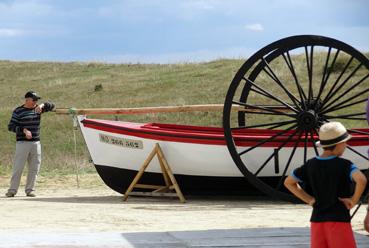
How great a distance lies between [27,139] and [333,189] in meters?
8.99

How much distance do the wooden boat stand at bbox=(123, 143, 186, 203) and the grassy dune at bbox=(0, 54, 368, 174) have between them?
11.8 meters

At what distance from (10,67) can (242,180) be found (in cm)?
4767

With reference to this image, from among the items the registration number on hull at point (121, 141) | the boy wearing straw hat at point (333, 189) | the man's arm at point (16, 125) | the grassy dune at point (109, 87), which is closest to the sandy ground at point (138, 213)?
the registration number on hull at point (121, 141)

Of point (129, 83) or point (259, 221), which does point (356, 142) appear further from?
point (129, 83)

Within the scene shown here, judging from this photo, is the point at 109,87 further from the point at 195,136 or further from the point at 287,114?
the point at 287,114

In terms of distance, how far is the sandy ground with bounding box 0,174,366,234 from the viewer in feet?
29.2

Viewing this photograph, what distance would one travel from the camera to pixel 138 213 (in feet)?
33.9

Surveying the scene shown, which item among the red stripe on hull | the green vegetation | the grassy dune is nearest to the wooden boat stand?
the red stripe on hull

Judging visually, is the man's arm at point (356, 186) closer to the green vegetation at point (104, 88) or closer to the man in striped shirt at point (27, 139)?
the man in striped shirt at point (27, 139)

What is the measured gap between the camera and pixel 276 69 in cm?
4197

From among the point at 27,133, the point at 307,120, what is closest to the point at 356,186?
the point at 307,120

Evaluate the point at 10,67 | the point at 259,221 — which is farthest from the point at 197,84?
the point at 259,221

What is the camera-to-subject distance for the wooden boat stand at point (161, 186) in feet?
40.1

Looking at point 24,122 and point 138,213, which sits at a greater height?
point 24,122
